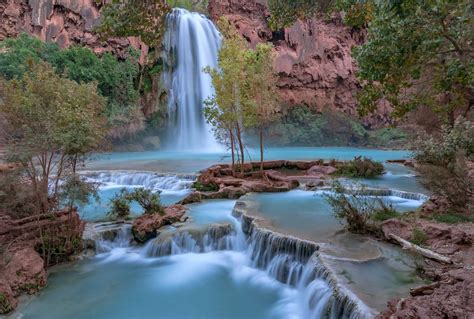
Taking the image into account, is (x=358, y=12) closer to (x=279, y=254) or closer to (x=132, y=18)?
(x=132, y=18)

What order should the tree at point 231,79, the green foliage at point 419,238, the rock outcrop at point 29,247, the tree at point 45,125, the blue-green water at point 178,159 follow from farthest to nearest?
the blue-green water at point 178,159 → the tree at point 231,79 → the tree at point 45,125 → the green foliage at point 419,238 → the rock outcrop at point 29,247

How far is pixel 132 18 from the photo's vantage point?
4.30 meters

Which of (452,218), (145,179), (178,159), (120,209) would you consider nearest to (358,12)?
(452,218)

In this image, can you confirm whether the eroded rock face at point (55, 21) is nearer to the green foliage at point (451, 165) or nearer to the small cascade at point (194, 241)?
the small cascade at point (194, 241)

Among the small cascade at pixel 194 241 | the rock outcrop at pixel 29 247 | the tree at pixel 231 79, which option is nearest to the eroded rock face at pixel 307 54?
the tree at pixel 231 79

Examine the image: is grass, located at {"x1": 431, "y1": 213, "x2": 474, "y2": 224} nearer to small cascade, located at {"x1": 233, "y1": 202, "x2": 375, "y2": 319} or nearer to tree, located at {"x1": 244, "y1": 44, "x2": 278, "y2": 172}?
small cascade, located at {"x1": 233, "y1": 202, "x2": 375, "y2": 319}

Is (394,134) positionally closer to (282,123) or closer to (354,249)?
(282,123)

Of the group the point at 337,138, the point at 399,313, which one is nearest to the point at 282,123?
the point at 337,138

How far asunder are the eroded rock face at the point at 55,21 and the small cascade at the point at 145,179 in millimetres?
14577

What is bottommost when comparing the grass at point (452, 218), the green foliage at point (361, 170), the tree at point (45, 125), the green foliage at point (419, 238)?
the green foliage at point (419, 238)

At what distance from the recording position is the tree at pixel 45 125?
792cm

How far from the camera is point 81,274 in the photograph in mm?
8398

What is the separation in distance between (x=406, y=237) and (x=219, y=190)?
8352mm

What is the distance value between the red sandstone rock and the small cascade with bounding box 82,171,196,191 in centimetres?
593
